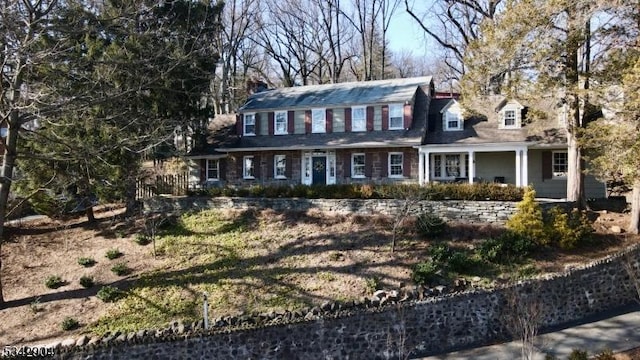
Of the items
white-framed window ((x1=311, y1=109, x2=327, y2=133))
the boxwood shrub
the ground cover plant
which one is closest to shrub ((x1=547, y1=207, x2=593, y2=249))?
the ground cover plant

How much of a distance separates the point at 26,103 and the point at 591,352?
14.4 meters

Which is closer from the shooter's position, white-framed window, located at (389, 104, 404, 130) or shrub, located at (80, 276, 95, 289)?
shrub, located at (80, 276, 95, 289)

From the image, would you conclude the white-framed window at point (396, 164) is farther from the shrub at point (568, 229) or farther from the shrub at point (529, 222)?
the shrub at point (568, 229)

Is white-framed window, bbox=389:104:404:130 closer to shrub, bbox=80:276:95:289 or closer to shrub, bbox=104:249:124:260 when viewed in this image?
shrub, bbox=104:249:124:260

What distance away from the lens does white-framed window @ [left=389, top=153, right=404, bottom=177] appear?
75.3 ft

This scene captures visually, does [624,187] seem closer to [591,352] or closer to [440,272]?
[440,272]

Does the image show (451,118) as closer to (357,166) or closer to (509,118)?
(509,118)

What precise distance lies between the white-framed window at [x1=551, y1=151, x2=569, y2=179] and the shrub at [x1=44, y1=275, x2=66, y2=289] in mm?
20128

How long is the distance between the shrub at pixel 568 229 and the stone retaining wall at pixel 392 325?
175 cm

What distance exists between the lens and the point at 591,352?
9.40 m

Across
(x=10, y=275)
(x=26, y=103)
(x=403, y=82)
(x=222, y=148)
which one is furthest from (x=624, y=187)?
(x=10, y=275)

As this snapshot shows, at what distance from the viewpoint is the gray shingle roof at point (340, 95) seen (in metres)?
24.1

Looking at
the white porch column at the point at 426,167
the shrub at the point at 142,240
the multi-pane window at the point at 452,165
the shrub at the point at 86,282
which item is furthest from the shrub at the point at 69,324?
the multi-pane window at the point at 452,165

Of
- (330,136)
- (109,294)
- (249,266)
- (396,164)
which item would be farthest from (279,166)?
(109,294)
